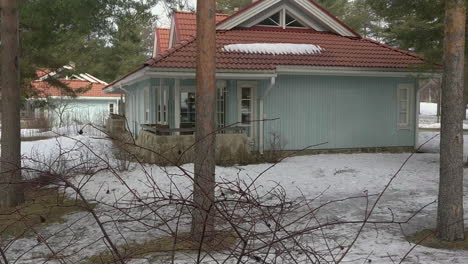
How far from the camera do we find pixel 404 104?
1551cm

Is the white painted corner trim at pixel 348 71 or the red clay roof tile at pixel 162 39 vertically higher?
the red clay roof tile at pixel 162 39

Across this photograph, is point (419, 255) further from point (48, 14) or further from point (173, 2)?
point (48, 14)

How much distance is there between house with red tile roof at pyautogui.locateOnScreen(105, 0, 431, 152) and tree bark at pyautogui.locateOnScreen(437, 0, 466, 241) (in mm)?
7433

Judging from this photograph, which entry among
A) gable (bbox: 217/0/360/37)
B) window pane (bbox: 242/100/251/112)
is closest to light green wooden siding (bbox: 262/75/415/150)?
window pane (bbox: 242/100/251/112)

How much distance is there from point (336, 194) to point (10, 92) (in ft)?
22.4

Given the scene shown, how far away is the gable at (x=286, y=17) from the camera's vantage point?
1527cm

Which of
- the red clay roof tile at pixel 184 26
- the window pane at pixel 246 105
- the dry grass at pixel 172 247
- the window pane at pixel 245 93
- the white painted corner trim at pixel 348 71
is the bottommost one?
the dry grass at pixel 172 247

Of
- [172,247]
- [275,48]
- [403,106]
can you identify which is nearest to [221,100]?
[275,48]

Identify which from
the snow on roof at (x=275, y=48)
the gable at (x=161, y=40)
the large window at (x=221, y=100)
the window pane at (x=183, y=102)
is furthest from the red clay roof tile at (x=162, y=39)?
the large window at (x=221, y=100)

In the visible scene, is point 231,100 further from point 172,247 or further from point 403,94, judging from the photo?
point 172,247

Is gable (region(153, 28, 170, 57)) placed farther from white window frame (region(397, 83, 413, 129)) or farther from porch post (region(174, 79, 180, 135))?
white window frame (region(397, 83, 413, 129))

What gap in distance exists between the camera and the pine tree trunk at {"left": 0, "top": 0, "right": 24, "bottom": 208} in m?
7.94

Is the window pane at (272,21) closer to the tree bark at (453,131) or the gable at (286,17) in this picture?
the gable at (286,17)

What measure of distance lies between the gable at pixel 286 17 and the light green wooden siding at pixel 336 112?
2807 mm
